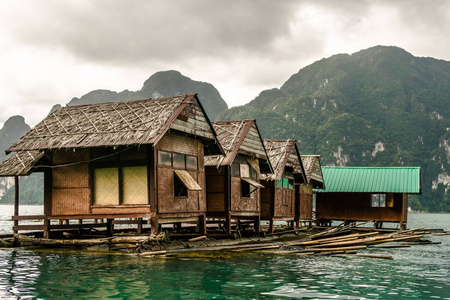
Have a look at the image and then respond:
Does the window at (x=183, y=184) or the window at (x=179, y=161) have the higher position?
the window at (x=179, y=161)

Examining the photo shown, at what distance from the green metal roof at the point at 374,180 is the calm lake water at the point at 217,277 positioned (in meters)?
19.7

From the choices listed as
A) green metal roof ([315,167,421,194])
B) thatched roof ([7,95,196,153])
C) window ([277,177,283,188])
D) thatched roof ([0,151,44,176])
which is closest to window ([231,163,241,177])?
thatched roof ([7,95,196,153])

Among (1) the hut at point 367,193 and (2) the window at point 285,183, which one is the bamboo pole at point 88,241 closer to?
(2) the window at point 285,183

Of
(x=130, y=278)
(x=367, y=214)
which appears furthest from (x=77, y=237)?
(x=367, y=214)

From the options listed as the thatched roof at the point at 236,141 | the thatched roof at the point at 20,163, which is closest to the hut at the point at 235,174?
the thatched roof at the point at 236,141

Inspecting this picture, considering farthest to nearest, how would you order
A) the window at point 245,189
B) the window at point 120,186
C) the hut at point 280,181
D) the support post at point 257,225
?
the hut at point 280,181, the support post at point 257,225, the window at point 245,189, the window at point 120,186

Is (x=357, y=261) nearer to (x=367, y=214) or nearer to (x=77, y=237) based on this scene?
(x=77, y=237)

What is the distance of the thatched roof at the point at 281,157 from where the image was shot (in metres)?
32.6

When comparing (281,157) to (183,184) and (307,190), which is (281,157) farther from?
(183,184)

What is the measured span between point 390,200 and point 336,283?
3063cm

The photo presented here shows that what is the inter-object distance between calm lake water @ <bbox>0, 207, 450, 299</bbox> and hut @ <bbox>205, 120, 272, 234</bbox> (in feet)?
15.8

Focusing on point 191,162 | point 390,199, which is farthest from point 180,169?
point 390,199

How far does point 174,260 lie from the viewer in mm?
19781

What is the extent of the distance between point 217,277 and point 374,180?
3085 cm
